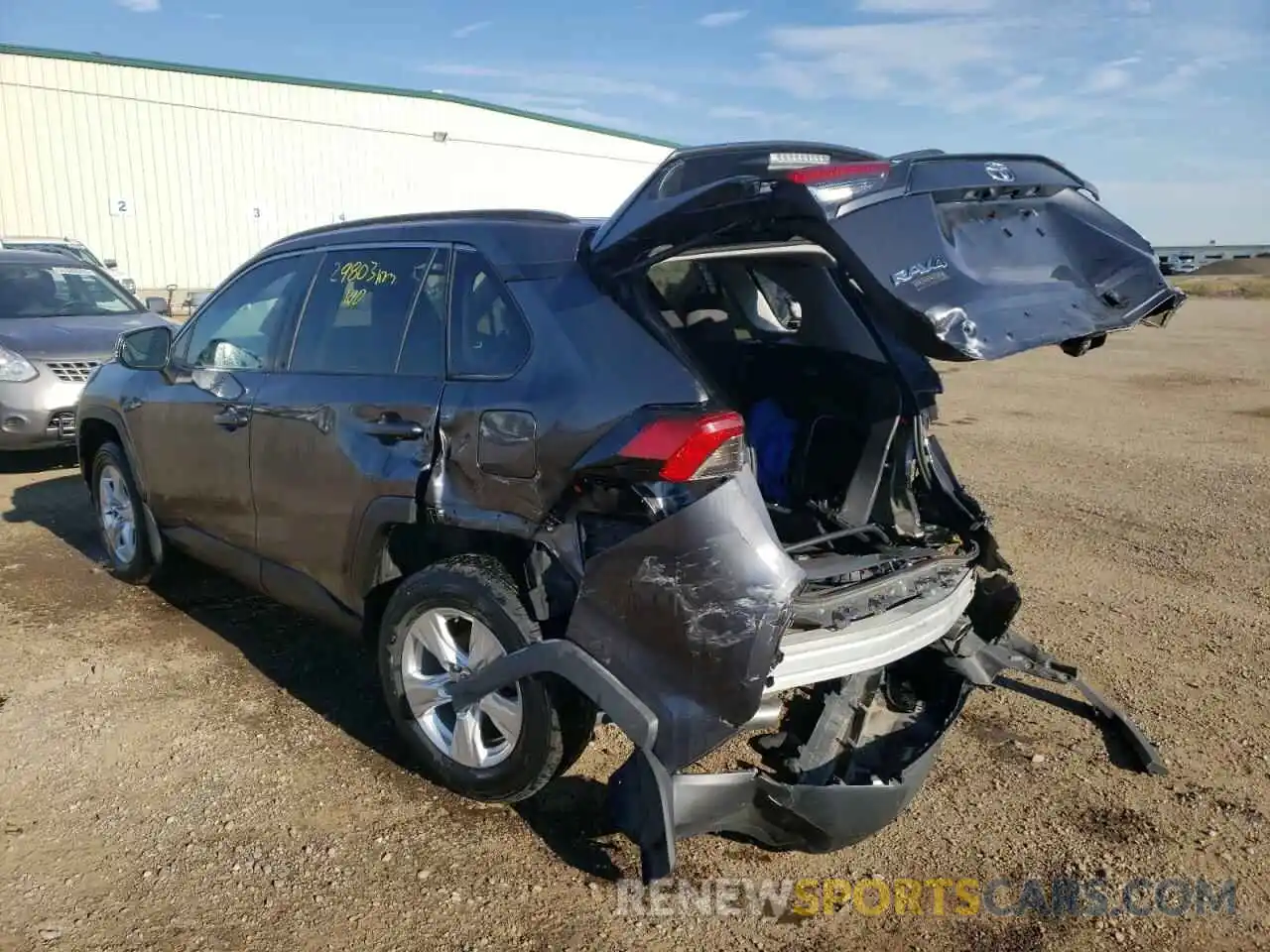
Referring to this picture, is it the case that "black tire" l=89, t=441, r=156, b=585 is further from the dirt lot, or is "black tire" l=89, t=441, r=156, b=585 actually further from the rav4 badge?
the rav4 badge

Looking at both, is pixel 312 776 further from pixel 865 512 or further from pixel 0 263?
pixel 0 263

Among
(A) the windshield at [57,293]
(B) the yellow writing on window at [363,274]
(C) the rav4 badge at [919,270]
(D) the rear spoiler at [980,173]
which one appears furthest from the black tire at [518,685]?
(A) the windshield at [57,293]

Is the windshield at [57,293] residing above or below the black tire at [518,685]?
above

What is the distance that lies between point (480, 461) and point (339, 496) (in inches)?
30.5

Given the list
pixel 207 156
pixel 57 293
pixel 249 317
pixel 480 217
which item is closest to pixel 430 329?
pixel 480 217

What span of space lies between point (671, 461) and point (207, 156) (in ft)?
92.3

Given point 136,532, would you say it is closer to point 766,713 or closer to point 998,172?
point 766,713

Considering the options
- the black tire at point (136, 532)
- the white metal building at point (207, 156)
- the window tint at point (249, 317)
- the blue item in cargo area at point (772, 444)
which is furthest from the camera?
the white metal building at point (207, 156)

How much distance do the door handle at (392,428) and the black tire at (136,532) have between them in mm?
2346

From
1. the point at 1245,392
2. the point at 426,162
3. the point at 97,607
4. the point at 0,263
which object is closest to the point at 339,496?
the point at 97,607

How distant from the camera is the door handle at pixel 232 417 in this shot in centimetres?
424

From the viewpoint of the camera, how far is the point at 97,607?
5277mm

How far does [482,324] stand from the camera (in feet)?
11.2

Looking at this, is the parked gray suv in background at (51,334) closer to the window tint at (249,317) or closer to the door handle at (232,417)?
the window tint at (249,317)
